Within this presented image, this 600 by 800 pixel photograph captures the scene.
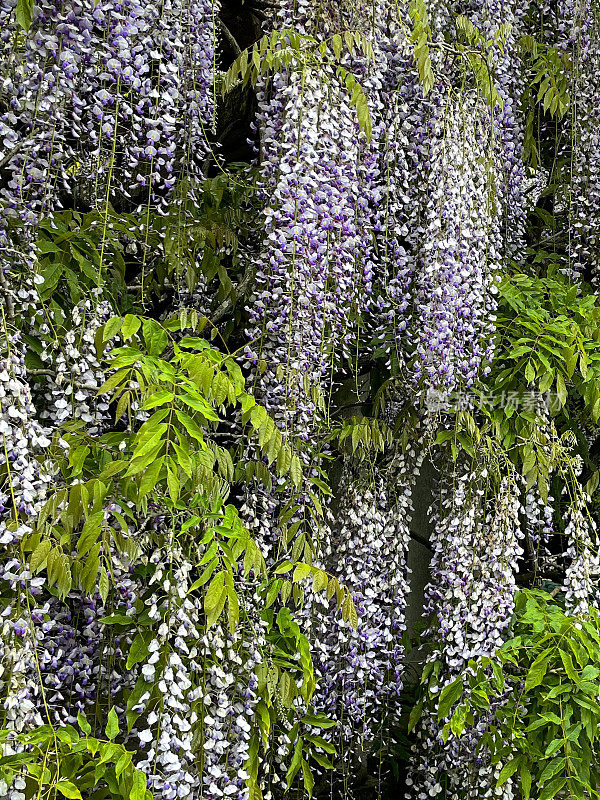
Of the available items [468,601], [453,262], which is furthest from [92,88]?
[468,601]

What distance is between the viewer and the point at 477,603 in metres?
3.13

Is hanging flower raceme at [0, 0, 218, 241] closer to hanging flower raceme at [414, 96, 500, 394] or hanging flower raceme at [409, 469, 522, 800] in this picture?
hanging flower raceme at [414, 96, 500, 394]

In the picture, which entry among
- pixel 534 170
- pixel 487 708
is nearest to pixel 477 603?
pixel 487 708

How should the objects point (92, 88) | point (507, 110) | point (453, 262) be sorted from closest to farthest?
point (92, 88) < point (453, 262) < point (507, 110)

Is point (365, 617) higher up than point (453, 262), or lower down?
lower down

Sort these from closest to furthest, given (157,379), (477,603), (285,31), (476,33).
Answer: (157,379)
(285,31)
(477,603)
(476,33)

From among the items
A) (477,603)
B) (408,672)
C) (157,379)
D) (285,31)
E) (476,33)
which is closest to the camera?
(157,379)

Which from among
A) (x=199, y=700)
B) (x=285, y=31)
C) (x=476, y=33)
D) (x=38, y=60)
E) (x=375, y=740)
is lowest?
(x=375, y=740)

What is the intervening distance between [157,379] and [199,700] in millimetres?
793

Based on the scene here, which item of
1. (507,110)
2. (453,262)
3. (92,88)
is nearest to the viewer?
(92,88)

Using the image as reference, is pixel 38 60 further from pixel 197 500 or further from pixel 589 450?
pixel 589 450

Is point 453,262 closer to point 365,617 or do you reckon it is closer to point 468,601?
point 468,601

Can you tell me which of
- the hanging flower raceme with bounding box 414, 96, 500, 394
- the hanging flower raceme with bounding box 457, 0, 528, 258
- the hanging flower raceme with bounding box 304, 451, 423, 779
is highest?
the hanging flower raceme with bounding box 457, 0, 528, 258

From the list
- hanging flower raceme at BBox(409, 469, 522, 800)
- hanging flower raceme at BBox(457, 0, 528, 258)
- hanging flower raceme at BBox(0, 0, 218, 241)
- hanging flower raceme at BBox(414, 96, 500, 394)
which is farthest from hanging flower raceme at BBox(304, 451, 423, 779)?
hanging flower raceme at BBox(0, 0, 218, 241)
